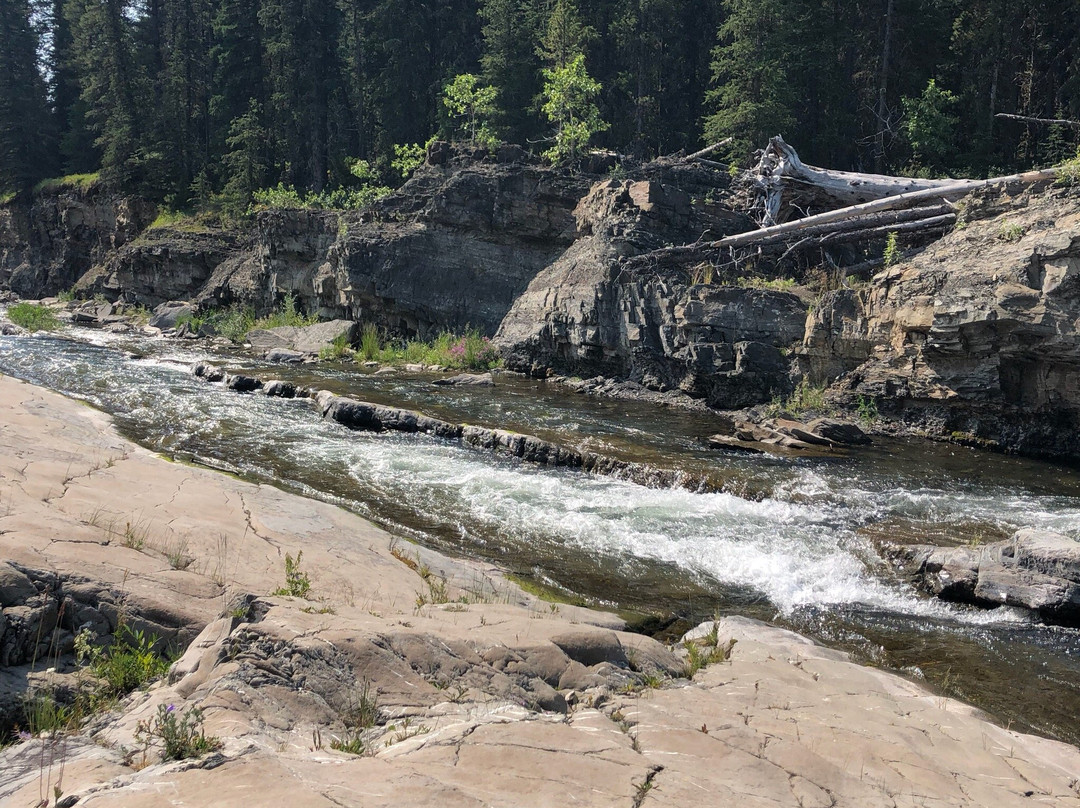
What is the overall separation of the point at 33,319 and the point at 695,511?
29848 millimetres

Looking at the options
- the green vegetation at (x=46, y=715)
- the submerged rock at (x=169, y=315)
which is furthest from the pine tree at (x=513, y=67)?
the green vegetation at (x=46, y=715)

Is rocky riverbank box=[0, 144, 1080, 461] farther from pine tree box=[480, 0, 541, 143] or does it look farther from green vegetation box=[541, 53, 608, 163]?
pine tree box=[480, 0, 541, 143]

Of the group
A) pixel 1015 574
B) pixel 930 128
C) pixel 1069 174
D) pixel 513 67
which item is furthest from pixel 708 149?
pixel 1015 574

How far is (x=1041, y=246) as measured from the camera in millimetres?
14242

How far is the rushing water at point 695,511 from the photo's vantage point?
25.2ft

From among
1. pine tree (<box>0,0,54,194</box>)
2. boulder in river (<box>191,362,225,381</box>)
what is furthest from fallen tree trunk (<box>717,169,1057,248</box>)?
pine tree (<box>0,0,54,194</box>)

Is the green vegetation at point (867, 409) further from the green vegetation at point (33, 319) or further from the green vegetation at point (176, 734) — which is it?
the green vegetation at point (33, 319)

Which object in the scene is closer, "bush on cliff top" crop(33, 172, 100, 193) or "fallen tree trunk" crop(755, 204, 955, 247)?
"fallen tree trunk" crop(755, 204, 955, 247)

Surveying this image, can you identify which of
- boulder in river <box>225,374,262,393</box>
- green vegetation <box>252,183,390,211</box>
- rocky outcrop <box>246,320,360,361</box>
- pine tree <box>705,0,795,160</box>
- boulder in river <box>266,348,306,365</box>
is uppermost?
pine tree <box>705,0,795,160</box>

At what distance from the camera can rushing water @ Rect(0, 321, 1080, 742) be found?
7.67 m

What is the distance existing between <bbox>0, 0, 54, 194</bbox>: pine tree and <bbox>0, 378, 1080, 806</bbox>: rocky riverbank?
53371 millimetres

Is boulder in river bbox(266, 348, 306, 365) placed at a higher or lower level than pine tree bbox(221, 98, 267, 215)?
lower

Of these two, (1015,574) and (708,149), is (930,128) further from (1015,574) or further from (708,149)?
(1015,574)

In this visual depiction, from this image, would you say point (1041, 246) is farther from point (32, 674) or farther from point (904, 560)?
point (32, 674)
